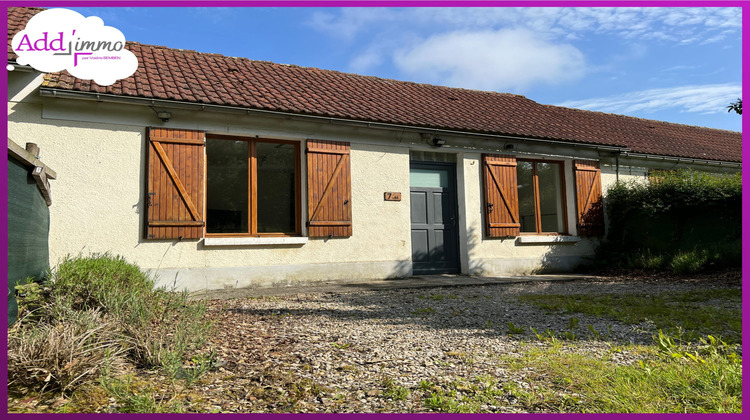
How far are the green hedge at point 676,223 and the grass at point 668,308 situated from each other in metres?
2.56

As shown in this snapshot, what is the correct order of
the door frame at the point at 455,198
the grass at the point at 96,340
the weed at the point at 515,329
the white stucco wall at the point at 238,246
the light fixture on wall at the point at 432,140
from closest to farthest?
the grass at the point at 96,340
the weed at the point at 515,329
the white stucco wall at the point at 238,246
the light fixture on wall at the point at 432,140
the door frame at the point at 455,198

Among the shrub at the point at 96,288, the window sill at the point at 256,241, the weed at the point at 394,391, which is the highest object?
the window sill at the point at 256,241

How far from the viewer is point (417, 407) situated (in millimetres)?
2131

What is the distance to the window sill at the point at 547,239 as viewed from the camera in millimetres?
8727

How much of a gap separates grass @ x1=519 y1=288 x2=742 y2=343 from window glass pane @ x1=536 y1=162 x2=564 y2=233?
3.56m

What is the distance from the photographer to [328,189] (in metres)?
7.29

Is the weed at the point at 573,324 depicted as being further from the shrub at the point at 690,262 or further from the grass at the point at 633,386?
the shrub at the point at 690,262

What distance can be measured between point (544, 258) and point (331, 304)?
513 cm

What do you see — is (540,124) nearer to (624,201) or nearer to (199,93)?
(624,201)

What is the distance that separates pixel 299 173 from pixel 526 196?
4.27 m

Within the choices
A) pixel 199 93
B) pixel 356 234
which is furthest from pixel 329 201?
pixel 199 93

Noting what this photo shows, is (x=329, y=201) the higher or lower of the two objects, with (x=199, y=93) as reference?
lower

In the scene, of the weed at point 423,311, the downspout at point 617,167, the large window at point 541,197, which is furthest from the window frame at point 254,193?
the downspout at point 617,167

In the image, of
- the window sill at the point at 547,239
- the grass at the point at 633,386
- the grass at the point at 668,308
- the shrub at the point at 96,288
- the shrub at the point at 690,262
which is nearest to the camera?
the grass at the point at 633,386
